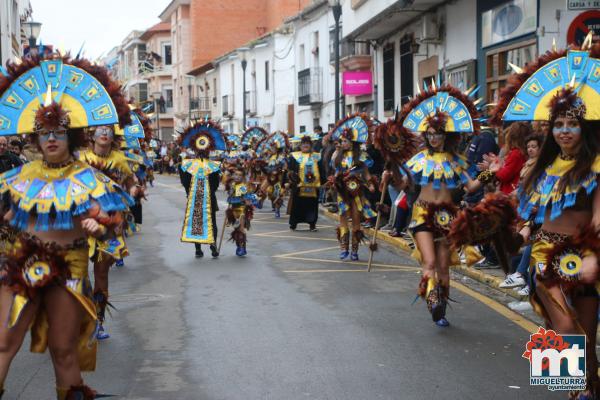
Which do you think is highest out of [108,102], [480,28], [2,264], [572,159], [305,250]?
[480,28]

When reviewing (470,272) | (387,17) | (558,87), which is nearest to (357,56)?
(387,17)

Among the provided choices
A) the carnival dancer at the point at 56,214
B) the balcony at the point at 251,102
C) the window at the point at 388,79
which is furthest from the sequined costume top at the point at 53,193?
the balcony at the point at 251,102

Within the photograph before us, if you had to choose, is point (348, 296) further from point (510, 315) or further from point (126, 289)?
point (126, 289)

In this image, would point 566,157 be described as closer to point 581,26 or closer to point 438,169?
point 438,169

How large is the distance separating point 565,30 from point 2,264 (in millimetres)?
6875

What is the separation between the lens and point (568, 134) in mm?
5570

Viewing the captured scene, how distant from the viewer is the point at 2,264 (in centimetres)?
543

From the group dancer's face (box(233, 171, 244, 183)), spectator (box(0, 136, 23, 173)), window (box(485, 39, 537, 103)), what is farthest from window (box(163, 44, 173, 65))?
spectator (box(0, 136, 23, 173))

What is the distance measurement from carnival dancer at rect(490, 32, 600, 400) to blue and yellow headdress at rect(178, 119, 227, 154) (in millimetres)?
8629

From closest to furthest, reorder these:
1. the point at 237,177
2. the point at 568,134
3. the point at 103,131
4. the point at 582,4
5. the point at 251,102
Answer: the point at 568,134 < the point at 103,131 < the point at 582,4 < the point at 237,177 < the point at 251,102

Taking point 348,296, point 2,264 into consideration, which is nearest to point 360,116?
point 348,296

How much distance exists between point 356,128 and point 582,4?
4864mm

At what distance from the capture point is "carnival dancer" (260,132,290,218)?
22.7m

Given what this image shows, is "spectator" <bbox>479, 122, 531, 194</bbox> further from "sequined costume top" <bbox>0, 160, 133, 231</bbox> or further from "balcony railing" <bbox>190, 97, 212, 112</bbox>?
"balcony railing" <bbox>190, 97, 212, 112</bbox>
